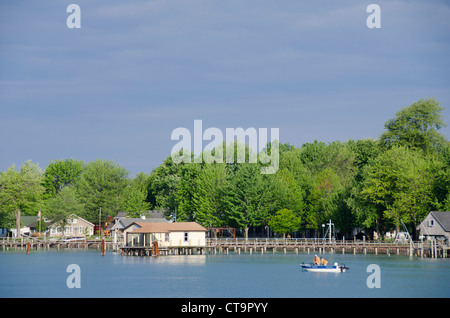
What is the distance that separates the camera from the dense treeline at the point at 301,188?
9994 centimetres

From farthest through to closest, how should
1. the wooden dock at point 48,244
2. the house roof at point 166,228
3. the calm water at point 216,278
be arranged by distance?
→ the wooden dock at point 48,244 < the house roof at point 166,228 < the calm water at point 216,278

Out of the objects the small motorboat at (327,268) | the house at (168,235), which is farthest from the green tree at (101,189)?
the small motorboat at (327,268)

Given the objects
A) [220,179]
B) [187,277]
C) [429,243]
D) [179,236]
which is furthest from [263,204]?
[187,277]

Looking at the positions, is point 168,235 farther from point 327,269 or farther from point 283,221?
point 327,269

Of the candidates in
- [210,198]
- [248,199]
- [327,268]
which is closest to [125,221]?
[210,198]

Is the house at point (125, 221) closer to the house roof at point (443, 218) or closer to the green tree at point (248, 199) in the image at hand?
the green tree at point (248, 199)

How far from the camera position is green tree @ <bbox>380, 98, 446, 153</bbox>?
122938mm

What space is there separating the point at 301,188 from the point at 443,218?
36.4 m

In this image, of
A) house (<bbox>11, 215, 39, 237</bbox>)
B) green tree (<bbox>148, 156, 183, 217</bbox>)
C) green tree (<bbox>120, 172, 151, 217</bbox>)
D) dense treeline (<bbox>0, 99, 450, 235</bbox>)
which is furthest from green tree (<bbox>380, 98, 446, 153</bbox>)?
house (<bbox>11, 215, 39, 237</bbox>)

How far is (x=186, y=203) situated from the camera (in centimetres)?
12331

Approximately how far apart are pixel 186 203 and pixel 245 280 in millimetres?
57046

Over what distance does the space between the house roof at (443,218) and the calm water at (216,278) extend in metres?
6.44

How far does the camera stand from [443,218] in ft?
303
